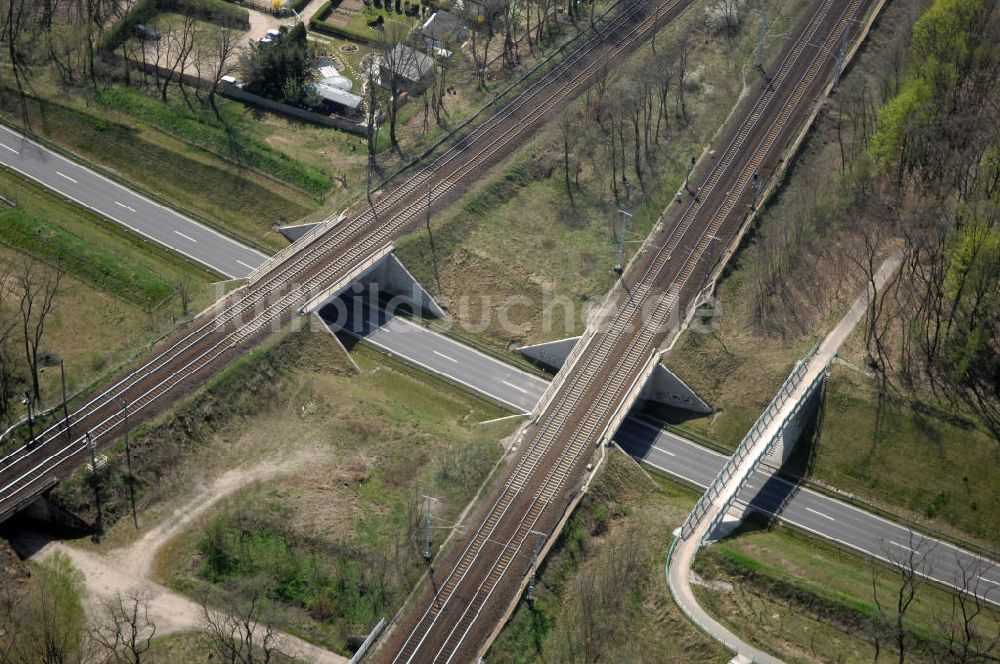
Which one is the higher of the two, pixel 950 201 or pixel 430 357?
pixel 950 201

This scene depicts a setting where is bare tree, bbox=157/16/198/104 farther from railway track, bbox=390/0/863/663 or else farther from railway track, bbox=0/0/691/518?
railway track, bbox=390/0/863/663

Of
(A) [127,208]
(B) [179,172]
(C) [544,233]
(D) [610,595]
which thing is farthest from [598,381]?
(A) [127,208]

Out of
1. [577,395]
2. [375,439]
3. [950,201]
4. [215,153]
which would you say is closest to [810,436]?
[577,395]

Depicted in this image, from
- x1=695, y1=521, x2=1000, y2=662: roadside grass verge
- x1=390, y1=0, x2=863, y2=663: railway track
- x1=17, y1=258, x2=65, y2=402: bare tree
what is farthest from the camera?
x1=17, y1=258, x2=65, y2=402: bare tree

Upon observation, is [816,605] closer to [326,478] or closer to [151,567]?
[326,478]

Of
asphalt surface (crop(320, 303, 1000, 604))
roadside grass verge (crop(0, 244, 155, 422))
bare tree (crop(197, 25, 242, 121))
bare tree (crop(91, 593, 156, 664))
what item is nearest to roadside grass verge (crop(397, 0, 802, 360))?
asphalt surface (crop(320, 303, 1000, 604))

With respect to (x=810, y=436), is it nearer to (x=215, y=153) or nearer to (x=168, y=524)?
(x=168, y=524)

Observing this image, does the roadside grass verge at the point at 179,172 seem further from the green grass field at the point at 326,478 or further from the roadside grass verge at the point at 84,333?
the green grass field at the point at 326,478
